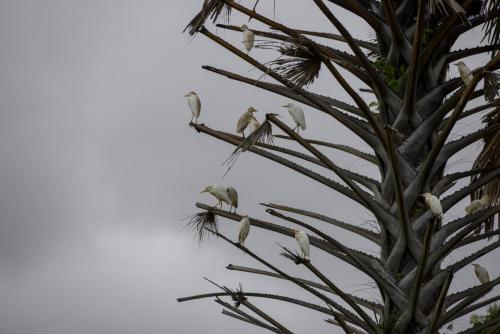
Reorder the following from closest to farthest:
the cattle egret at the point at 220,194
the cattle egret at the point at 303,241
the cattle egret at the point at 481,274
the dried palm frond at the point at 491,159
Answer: the cattle egret at the point at 303,241 < the dried palm frond at the point at 491,159 < the cattle egret at the point at 481,274 < the cattle egret at the point at 220,194

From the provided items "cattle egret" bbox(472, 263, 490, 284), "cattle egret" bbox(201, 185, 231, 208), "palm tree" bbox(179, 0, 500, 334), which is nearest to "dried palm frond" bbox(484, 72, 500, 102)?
"palm tree" bbox(179, 0, 500, 334)

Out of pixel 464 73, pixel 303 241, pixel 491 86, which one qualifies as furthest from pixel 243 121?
pixel 491 86

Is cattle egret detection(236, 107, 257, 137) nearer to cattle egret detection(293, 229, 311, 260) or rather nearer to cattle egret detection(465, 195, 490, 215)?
cattle egret detection(293, 229, 311, 260)

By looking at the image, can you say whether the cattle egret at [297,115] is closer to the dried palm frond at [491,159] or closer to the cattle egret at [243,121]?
the cattle egret at [243,121]

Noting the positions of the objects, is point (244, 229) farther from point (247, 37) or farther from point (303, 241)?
point (247, 37)

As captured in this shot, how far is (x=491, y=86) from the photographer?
5449mm

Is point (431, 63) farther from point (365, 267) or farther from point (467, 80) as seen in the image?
point (365, 267)

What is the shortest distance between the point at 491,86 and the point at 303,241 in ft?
5.41

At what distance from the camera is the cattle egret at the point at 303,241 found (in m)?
5.25

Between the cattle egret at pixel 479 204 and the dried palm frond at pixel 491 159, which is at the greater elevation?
the dried palm frond at pixel 491 159

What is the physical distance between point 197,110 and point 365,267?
11.5 feet

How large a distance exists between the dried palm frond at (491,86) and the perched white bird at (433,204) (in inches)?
42.5

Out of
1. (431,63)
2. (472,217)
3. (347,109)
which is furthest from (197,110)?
(472,217)

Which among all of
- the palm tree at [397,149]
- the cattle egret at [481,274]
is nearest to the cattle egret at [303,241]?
the palm tree at [397,149]
